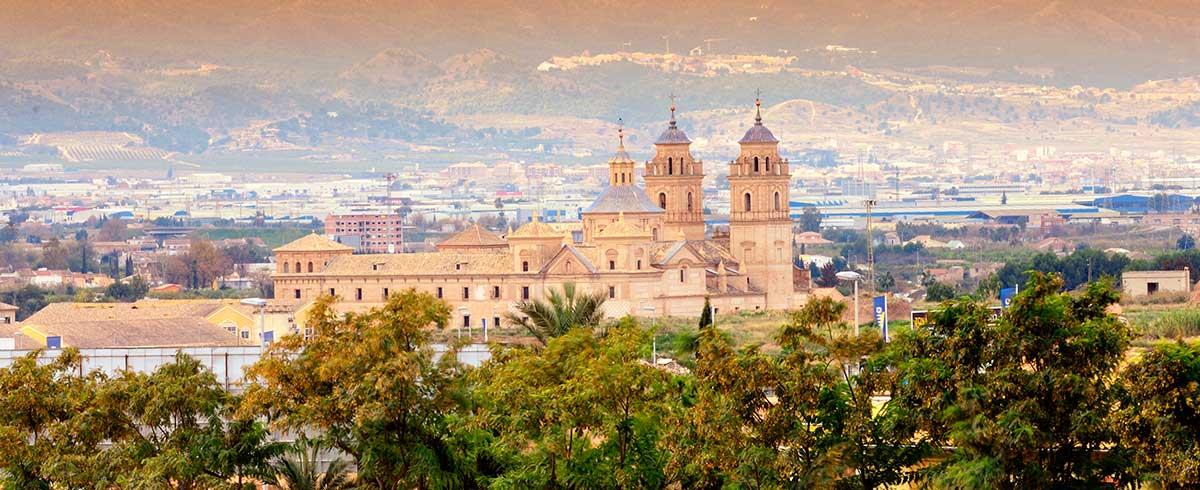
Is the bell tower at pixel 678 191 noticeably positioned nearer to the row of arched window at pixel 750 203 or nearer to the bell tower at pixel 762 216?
the bell tower at pixel 762 216

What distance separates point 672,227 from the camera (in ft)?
300

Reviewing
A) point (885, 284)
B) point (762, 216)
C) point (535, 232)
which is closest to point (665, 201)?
point (762, 216)

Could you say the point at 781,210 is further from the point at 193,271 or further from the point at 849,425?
the point at 849,425

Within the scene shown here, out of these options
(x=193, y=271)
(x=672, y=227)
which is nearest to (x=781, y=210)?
(x=672, y=227)

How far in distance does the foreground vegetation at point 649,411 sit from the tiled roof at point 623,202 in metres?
56.2

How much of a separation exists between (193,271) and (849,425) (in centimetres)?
11002

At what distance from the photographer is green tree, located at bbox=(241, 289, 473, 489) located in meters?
26.6

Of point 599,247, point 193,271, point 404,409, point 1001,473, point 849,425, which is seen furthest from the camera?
point 193,271

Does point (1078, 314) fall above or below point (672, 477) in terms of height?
above

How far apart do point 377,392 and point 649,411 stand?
10.2 feet

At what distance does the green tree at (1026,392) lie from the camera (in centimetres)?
2338

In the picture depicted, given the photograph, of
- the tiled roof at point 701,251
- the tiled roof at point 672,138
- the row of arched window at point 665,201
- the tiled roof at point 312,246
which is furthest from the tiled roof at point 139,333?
the tiled roof at point 672,138

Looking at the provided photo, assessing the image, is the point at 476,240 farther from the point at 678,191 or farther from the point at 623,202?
the point at 678,191

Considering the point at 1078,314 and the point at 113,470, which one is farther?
the point at 113,470
